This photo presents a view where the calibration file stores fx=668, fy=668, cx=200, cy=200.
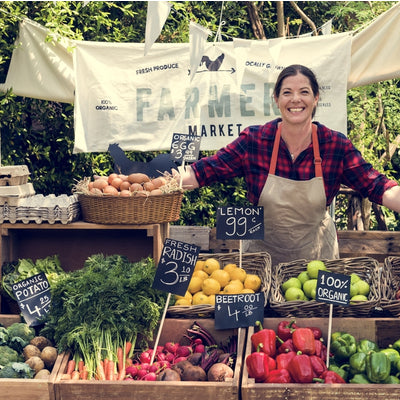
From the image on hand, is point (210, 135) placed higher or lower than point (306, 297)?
higher

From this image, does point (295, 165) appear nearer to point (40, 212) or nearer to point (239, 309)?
point (239, 309)

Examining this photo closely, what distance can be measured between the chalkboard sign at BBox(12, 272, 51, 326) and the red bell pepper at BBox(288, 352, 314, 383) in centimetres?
133

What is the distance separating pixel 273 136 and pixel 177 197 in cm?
67

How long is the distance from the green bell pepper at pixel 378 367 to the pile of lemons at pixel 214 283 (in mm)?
814

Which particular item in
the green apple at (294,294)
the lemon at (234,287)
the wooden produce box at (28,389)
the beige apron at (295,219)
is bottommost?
the wooden produce box at (28,389)

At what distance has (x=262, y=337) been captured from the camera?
3.05 metres

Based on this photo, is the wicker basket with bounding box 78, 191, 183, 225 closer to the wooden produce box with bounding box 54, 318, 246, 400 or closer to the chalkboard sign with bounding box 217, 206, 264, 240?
the chalkboard sign with bounding box 217, 206, 264, 240

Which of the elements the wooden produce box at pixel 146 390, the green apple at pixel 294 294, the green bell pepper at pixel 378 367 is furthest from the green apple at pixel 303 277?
the wooden produce box at pixel 146 390

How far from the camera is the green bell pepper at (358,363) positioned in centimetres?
291

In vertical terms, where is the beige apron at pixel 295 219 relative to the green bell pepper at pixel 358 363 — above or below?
above

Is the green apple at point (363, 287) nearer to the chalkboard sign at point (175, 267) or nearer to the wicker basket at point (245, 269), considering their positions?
the wicker basket at point (245, 269)

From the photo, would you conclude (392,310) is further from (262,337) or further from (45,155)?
(45,155)

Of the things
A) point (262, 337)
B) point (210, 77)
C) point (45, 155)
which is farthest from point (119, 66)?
point (262, 337)

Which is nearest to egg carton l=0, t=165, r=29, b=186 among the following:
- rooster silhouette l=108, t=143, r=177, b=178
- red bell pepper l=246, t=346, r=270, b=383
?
rooster silhouette l=108, t=143, r=177, b=178
